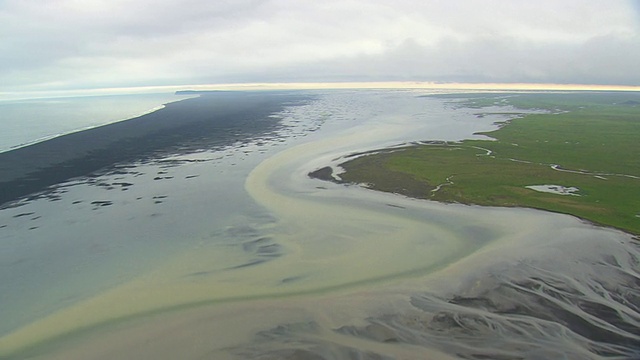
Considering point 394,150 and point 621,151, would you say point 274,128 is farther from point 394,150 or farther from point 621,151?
point 621,151

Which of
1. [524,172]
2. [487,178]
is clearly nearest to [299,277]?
[487,178]

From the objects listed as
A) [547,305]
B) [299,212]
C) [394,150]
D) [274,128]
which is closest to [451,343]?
[547,305]

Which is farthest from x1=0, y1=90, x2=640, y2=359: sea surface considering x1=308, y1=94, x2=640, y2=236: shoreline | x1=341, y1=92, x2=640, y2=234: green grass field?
x1=341, y1=92, x2=640, y2=234: green grass field

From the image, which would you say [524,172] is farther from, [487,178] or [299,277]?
[299,277]

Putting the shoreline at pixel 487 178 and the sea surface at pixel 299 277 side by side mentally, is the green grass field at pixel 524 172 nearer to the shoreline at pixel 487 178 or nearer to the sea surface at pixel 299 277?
the shoreline at pixel 487 178

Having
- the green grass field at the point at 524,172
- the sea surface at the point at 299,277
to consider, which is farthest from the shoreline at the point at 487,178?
the sea surface at the point at 299,277

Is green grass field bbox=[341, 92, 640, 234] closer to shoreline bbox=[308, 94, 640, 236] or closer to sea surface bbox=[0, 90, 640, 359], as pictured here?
shoreline bbox=[308, 94, 640, 236]
